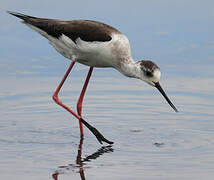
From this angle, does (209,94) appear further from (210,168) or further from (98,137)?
(210,168)

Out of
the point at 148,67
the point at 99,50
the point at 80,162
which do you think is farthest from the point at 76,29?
the point at 80,162

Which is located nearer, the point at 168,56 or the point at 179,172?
the point at 179,172

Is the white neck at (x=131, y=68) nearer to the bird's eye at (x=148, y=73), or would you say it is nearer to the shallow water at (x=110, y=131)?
the bird's eye at (x=148, y=73)

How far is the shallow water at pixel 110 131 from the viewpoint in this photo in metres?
7.65

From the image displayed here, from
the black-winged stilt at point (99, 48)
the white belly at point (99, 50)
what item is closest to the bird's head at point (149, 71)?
the black-winged stilt at point (99, 48)

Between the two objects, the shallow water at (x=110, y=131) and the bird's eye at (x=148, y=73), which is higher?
the bird's eye at (x=148, y=73)

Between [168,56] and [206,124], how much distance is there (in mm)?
4420

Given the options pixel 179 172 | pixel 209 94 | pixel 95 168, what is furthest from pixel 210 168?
pixel 209 94

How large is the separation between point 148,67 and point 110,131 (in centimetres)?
120

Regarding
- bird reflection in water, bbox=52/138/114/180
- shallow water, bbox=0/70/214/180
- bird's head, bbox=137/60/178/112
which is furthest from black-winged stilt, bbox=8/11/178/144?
shallow water, bbox=0/70/214/180

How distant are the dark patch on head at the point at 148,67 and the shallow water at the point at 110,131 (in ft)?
2.92

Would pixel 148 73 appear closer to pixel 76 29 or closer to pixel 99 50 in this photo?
pixel 99 50

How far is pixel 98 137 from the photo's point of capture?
29.7 ft

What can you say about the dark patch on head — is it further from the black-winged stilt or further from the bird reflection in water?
the bird reflection in water
